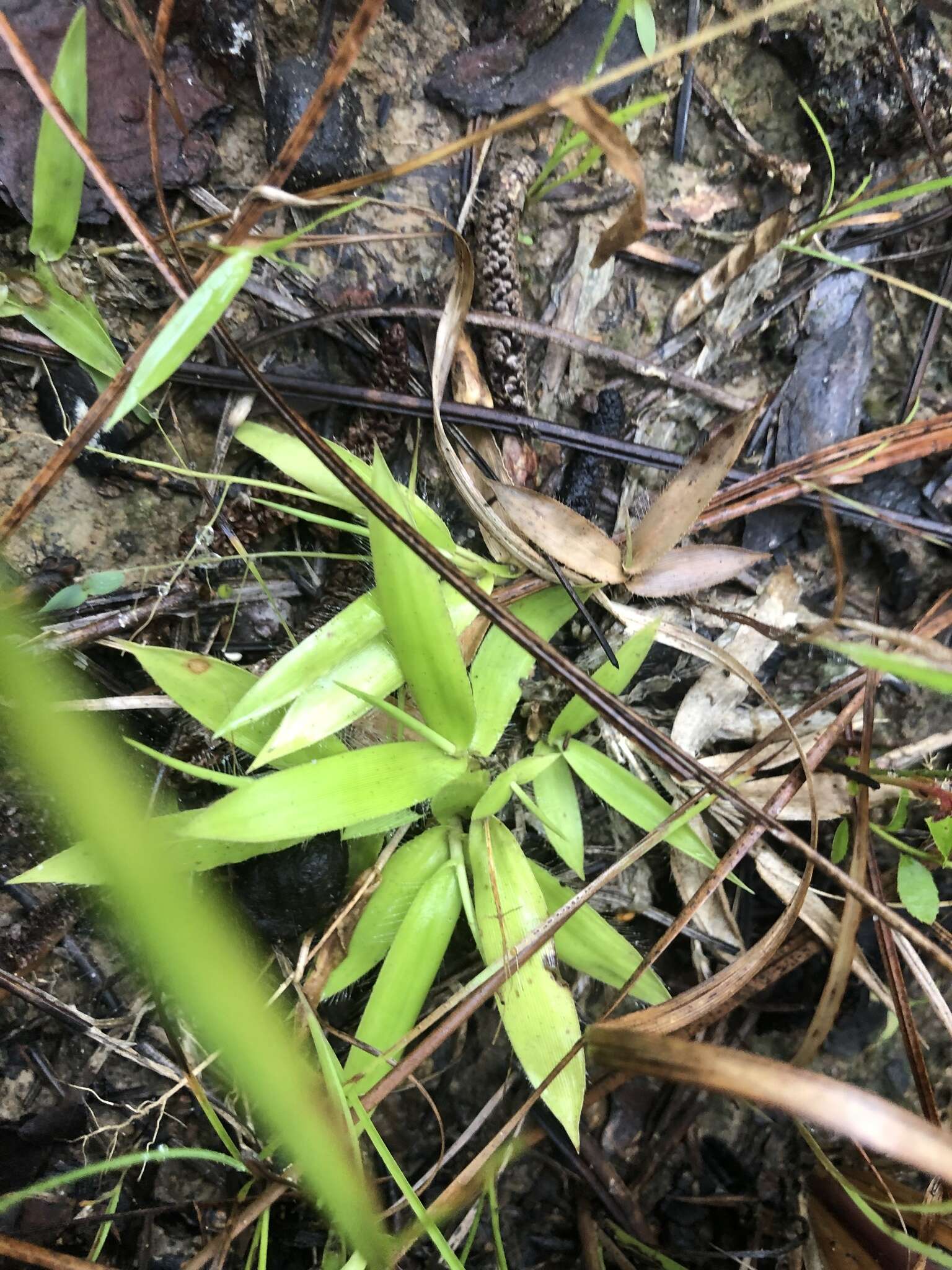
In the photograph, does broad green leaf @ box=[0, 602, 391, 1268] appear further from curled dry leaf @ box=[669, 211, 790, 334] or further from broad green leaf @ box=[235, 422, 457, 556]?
curled dry leaf @ box=[669, 211, 790, 334]

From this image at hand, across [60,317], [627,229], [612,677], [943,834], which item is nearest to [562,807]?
[612,677]

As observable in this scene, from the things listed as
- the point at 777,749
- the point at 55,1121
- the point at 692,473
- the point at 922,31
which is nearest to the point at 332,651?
the point at 692,473

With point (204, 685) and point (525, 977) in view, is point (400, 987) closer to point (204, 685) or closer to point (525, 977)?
point (525, 977)

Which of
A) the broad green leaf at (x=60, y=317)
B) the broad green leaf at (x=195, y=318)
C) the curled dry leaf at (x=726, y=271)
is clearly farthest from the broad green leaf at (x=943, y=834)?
the broad green leaf at (x=60, y=317)

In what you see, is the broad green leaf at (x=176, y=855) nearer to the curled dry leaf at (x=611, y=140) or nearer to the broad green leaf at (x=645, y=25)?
the curled dry leaf at (x=611, y=140)

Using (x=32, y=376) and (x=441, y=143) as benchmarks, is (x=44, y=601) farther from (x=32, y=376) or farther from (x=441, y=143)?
(x=441, y=143)
